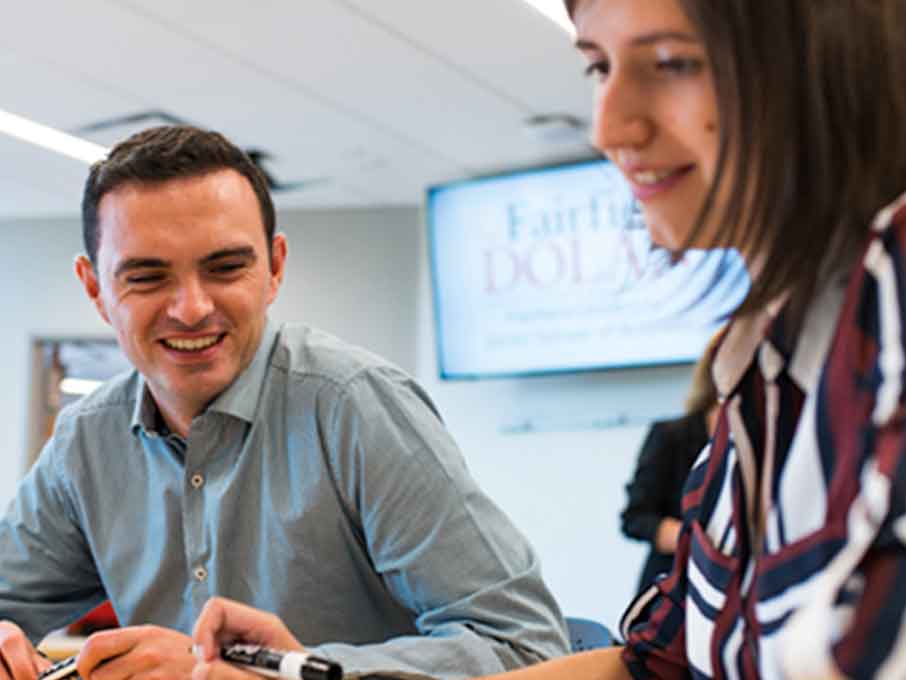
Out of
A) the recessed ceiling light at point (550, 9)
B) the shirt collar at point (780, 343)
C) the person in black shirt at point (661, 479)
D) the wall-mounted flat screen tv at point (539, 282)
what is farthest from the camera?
the wall-mounted flat screen tv at point (539, 282)

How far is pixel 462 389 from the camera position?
5.69m

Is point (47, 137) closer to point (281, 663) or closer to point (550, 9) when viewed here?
point (550, 9)

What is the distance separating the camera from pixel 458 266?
549 cm

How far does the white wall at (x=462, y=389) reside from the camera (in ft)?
17.1

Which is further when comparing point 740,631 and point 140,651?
point 140,651

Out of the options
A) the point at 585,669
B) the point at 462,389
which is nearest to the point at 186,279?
the point at 585,669

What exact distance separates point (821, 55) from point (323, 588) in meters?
1.08

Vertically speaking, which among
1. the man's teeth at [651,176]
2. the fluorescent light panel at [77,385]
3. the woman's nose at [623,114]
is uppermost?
the woman's nose at [623,114]

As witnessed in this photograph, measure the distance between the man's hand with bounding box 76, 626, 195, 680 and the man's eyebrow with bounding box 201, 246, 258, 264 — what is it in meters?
0.51

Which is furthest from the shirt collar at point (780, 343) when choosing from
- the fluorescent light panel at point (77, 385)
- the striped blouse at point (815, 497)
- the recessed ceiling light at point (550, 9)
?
the fluorescent light panel at point (77, 385)

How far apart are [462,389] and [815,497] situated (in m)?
5.06

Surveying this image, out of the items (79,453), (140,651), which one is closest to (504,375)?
(79,453)

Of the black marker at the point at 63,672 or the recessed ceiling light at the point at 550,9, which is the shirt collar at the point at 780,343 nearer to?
the black marker at the point at 63,672

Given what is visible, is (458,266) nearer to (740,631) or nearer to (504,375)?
(504,375)
